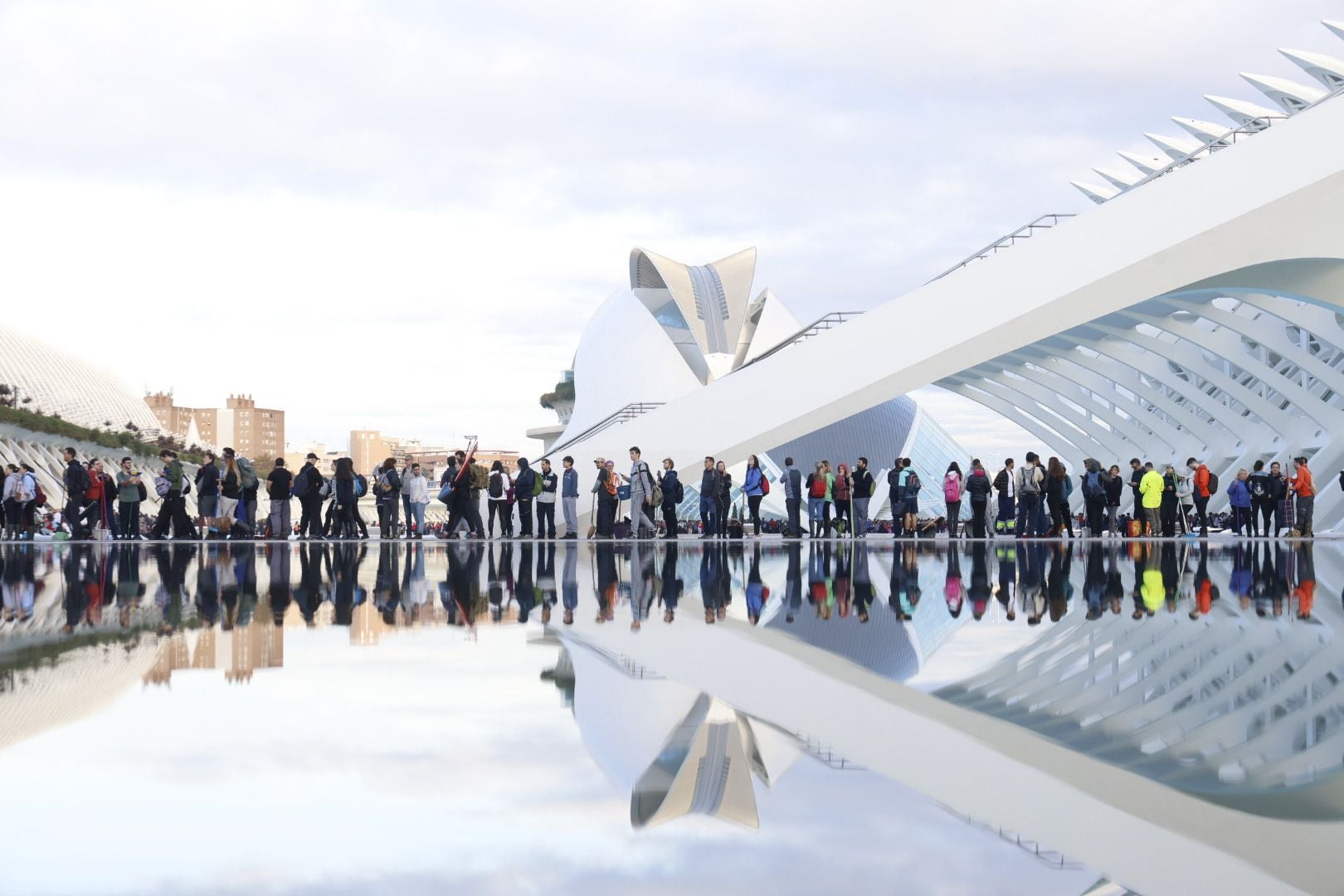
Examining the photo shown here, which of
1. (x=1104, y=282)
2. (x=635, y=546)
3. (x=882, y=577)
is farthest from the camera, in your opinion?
(x=1104, y=282)

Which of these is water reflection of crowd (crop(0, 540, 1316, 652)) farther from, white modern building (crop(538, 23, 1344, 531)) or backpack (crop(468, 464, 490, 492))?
white modern building (crop(538, 23, 1344, 531))

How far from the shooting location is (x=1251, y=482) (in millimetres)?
18828

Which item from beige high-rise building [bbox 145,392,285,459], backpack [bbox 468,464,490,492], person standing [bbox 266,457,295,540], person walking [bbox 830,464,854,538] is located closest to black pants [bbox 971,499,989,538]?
person walking [bbox 830,464,854,538]

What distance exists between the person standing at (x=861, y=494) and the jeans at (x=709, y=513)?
1.87 metres

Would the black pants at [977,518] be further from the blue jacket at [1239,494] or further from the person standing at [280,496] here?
the person standing at [280,496]

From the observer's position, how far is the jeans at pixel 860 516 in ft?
61.1

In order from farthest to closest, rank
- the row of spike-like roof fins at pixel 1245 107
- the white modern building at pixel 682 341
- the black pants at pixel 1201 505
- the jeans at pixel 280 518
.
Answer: the white modern building at pixel 682 341, the row of spike-like roof fins at pixel 1245 107, the black pants at pixel 1201 505, the jeans at pixel 280 518

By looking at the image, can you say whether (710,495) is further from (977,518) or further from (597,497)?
(977,518)

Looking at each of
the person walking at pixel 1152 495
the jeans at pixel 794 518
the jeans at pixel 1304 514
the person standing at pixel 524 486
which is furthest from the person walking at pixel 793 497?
the jeans at pixel 1304 514

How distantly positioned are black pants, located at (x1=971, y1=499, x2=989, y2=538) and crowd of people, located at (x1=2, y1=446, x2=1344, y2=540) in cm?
3

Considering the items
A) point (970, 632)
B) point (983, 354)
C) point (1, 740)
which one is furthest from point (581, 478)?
point (1, 740)

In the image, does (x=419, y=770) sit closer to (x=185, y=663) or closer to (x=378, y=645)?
(x=185, y=663)

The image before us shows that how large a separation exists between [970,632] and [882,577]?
397cm

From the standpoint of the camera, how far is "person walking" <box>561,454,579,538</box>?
59.7 ft
